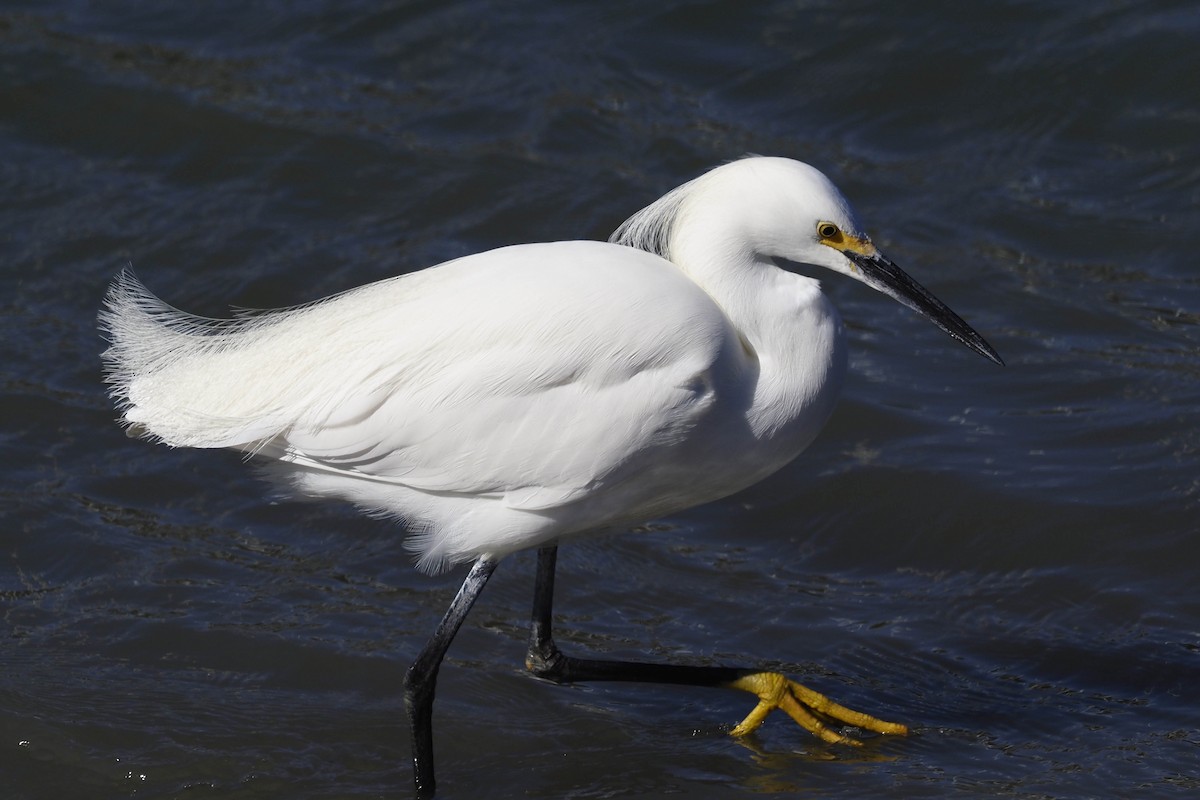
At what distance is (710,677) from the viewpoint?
17.4 feet

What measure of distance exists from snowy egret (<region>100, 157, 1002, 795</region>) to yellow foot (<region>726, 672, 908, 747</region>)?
732mm

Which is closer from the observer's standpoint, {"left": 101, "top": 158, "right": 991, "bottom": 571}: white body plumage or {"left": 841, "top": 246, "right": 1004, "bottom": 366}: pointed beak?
{"left": 101, "top": 158, "right": 991, "bottom": 571}: white body plumage

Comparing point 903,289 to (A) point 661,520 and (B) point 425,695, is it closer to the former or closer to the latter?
(B) point 425,695

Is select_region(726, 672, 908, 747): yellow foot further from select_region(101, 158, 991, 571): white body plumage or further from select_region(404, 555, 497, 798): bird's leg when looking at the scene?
select_region(404, 555, 497, 798): bird's leg

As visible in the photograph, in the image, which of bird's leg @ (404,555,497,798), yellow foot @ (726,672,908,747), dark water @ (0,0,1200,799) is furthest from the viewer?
dark water @ (0,0,1200,799)

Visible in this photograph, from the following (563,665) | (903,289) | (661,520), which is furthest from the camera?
(661,520)

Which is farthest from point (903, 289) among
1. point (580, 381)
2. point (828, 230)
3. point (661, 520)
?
point (661, 520)

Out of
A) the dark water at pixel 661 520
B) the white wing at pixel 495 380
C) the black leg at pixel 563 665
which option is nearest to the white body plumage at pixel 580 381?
the white wing at pixel 495 380

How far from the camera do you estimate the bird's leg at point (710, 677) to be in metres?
5.20

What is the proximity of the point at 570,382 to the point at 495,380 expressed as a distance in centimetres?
23

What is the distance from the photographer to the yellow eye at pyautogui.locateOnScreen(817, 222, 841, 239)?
464 centimetres

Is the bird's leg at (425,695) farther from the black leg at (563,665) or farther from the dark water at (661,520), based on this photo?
the black leg at (563,665)

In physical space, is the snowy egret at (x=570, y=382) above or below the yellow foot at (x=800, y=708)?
above

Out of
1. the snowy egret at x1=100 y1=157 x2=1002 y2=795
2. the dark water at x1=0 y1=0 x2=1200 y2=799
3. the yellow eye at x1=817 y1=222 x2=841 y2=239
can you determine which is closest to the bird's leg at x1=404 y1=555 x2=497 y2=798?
the snowy egret at x1=100 y1=157 x2=1002 y2=795
